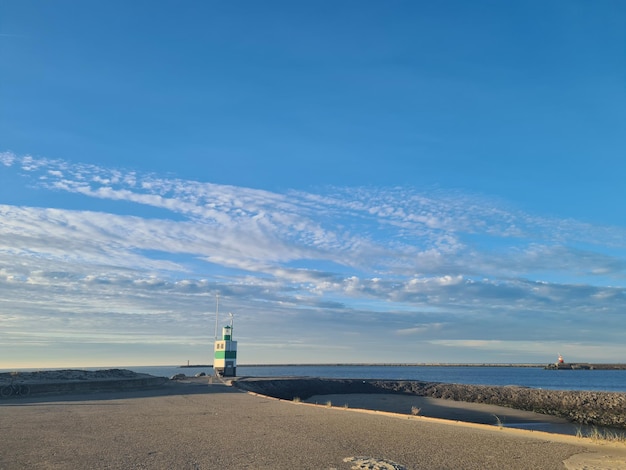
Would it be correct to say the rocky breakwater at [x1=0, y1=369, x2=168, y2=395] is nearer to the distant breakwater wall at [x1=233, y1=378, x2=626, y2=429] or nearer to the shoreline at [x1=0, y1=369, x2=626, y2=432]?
the shoreline at [x1=0, y1=369, x2=626, y2=432]

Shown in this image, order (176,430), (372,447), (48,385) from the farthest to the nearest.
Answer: (48,385) → (176,430) → (372,447)

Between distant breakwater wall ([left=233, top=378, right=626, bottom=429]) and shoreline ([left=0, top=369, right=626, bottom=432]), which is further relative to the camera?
distant breakwater wall ([left=233, top=378, right=626, bottom=429])

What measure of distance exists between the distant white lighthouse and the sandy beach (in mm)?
36088

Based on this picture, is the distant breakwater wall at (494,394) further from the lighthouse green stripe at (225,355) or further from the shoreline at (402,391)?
the lighthouse green stripe at (225,355)

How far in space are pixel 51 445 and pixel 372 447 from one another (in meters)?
7.61

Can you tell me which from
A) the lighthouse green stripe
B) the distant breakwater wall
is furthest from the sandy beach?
the lighthouse green stripe

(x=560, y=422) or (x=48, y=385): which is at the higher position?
(x=48, y=385)

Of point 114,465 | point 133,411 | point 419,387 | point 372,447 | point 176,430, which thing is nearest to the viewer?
point 114,465

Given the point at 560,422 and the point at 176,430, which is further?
the point at 560,422

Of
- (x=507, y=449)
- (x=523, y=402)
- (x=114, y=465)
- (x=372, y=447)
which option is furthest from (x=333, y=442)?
(x=523, y=402)

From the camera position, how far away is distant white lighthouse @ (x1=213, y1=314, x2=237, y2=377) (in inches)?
2191

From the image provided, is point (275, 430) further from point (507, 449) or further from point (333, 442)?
point (507, 449)

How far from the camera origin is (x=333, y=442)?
13.0m

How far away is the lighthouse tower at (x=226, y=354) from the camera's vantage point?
5566cm
